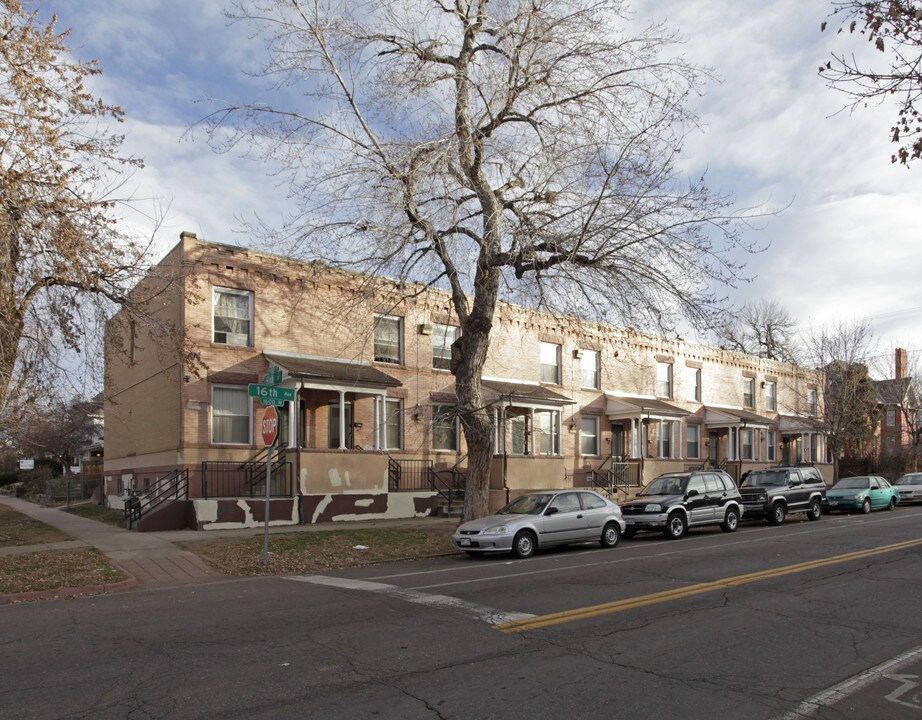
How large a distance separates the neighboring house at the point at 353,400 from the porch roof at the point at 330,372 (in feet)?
0.23

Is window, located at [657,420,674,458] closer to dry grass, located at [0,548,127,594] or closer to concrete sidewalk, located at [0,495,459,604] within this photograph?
concrete sidewalk, located at [0,495,459,604]

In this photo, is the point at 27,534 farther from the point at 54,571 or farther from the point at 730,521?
the point at 730,521

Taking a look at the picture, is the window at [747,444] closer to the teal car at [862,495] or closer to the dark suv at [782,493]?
the teal car at [862,495]

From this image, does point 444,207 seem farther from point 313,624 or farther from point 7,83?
point 313,624

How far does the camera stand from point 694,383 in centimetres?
3650

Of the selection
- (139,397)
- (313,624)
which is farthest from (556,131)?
(139,397)

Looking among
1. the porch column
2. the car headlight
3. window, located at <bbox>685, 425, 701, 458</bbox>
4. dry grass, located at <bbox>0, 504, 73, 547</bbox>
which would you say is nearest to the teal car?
window, located at <bbox>685, 425, 701, 458</bbox>

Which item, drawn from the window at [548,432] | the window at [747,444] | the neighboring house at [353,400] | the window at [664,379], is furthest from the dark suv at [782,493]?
the window at [747,444]

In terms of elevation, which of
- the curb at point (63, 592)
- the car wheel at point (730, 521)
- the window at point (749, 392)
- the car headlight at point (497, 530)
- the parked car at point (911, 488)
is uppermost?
the window at point (749, 392)

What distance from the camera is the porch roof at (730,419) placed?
35531mm

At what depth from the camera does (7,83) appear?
43.3ft

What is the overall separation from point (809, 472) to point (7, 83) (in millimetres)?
23686

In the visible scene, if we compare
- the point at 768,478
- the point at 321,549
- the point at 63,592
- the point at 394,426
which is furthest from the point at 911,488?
the point at 63,592

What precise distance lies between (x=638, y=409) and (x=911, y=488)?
12781mm
